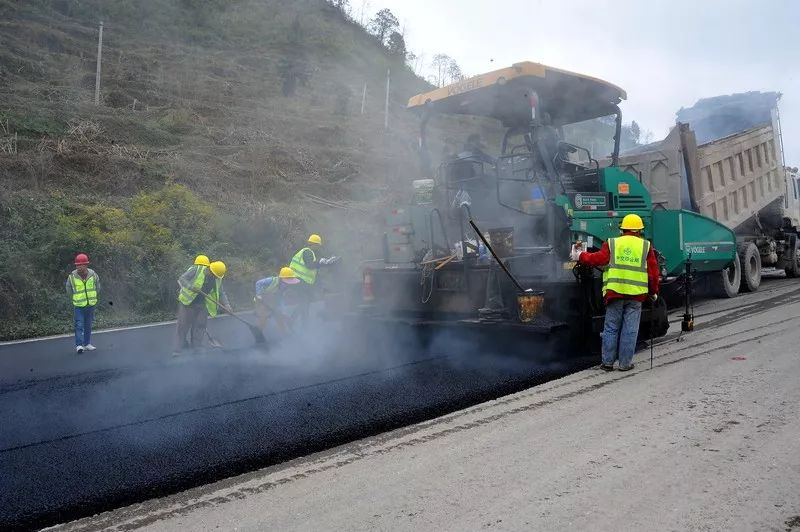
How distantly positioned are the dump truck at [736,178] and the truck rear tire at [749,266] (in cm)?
2

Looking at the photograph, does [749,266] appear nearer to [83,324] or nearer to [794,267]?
[794,267]

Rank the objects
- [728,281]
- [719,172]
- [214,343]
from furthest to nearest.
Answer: [728,281] < [719,172] < [214,343]

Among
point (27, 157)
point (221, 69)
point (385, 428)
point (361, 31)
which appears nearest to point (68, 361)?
point (385, 428)

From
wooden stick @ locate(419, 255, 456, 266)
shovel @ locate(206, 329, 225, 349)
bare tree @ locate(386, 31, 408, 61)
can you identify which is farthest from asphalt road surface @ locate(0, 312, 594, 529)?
bare tree @ locate(386, 31, 408, 61)

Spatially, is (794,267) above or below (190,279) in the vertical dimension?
above

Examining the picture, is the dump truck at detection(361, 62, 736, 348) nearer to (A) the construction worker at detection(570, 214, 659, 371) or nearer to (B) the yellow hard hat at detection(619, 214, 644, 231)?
(A) the construction worker at detection(570, 214, 659, 371)

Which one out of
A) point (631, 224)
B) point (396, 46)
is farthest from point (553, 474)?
point (396, 46)

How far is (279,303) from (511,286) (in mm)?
3080

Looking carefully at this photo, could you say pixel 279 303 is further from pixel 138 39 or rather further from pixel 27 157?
pixel 138 39

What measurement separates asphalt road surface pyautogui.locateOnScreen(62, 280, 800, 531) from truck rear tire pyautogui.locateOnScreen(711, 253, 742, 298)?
5.62 metres

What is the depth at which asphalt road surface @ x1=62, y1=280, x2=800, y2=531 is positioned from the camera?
2520 mm

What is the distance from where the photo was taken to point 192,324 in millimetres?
6965

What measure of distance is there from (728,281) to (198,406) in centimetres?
851

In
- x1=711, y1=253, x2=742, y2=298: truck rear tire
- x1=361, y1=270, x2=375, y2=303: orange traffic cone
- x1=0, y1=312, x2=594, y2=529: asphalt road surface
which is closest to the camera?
x1=0, y1=312, x2=594, y2=529: asphalt road surface
